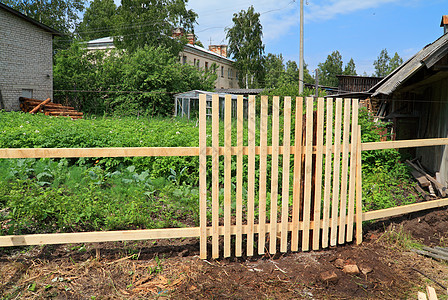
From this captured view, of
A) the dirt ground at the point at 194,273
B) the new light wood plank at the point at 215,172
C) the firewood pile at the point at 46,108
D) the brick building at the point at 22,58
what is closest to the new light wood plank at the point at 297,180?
the dirt ground at the point at 194,273

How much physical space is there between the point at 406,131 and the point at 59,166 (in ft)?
25.1

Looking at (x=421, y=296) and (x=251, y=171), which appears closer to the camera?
(x=421, y=296)

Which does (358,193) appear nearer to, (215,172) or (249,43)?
(215,172)

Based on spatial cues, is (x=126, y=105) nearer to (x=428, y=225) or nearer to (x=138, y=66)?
(x=138, y=66)

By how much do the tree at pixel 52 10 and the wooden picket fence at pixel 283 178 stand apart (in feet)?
128

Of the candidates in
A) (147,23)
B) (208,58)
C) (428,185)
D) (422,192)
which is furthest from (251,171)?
(208,58)

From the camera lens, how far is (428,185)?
270 inches

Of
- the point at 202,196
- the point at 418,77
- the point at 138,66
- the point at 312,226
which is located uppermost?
the point at 138,66

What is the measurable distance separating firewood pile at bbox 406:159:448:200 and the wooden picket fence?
9.45 ft

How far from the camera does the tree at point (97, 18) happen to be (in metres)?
45.2

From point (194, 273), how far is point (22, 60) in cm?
2249

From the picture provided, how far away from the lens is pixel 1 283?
10.9ft

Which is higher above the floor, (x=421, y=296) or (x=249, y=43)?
(x=249, y=43)

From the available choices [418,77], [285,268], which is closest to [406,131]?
[418,77]
